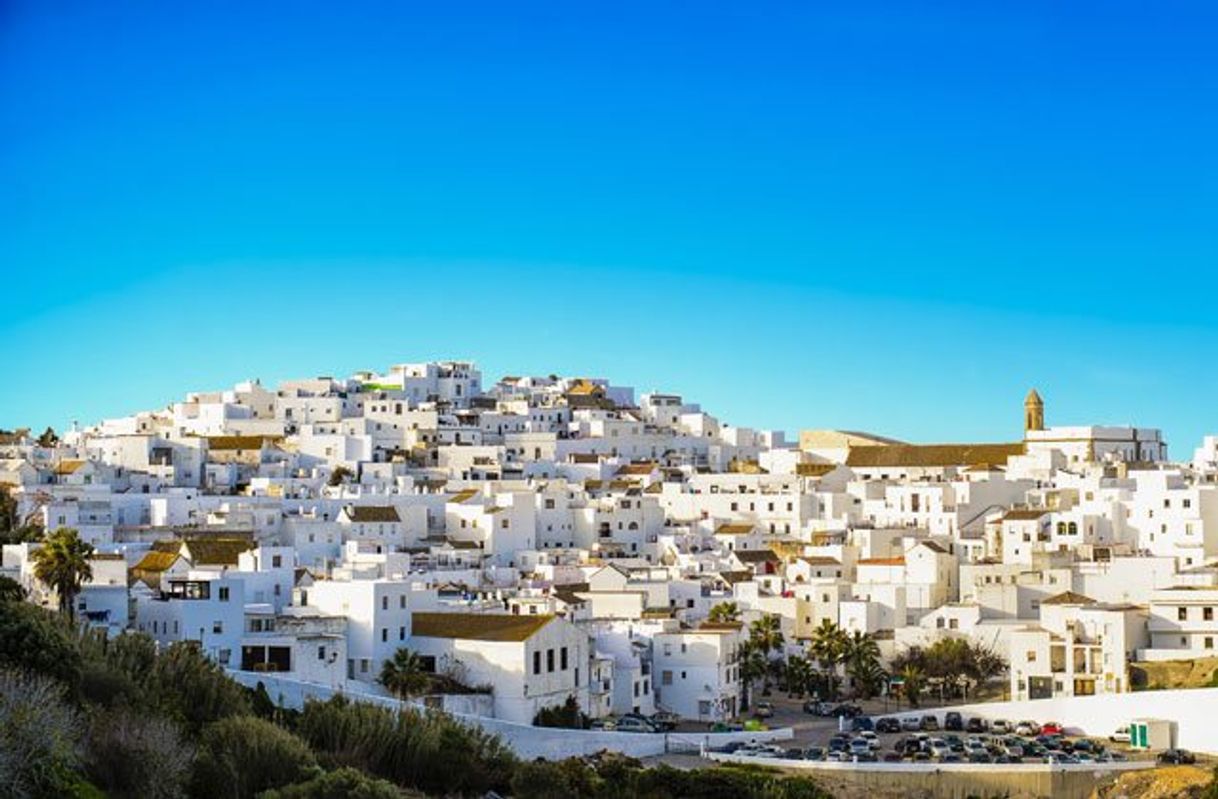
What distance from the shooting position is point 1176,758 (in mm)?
38500

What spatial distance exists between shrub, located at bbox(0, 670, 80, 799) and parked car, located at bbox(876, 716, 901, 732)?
2301 cm

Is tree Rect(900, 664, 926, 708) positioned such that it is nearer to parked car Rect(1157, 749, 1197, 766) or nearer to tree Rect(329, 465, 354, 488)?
parked car Rect(1157, 749, 1197, 766)

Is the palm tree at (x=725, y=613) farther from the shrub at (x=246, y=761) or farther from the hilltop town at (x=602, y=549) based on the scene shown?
the shrub at (x=246, y=761)

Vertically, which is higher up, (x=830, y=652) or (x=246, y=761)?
(x=830, y=652)

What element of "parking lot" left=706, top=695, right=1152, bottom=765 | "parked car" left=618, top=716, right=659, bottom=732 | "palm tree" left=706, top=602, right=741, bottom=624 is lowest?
"parking lot" left=706, top=695, right=1152, bottom=765

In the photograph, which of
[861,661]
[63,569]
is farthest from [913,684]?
[63,569]

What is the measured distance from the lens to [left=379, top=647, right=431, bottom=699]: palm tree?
35656mm

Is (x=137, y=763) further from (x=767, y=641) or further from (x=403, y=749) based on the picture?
(x=767, y=641)

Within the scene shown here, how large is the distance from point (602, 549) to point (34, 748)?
37170 mm

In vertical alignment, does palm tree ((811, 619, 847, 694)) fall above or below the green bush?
above

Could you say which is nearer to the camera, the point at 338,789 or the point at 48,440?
the point at 338,789

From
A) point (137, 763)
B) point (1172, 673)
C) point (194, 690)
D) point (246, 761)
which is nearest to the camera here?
point (137, 763)

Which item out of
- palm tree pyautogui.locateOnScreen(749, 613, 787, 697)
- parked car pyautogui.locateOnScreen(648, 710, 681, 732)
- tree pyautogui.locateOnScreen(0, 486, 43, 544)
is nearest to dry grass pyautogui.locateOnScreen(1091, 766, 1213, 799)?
parked car pyautogui.locateOnScreen(648, 710, 681, 732)

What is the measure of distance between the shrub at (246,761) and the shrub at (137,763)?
29.0 inches
